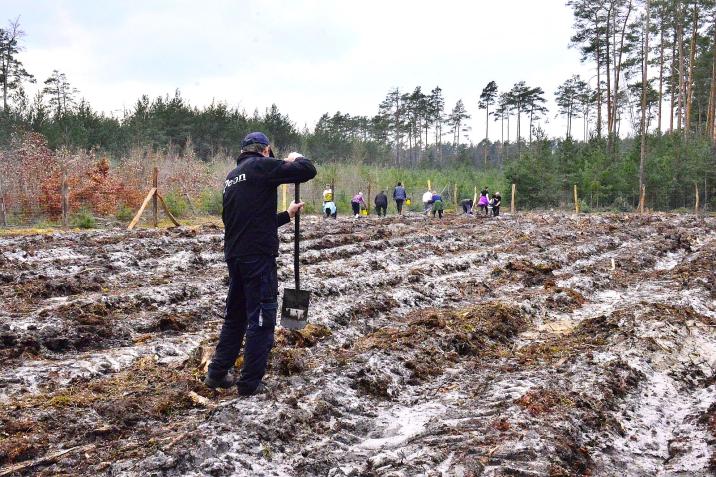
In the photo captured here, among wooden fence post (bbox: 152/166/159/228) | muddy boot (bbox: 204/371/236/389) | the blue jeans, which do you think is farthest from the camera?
wooden fence post (bbox: 152/166/159/228)

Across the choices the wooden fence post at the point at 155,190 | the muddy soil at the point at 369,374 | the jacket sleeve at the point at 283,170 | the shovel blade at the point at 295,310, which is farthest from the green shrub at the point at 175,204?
the jacket sleeve at the point at 283,170

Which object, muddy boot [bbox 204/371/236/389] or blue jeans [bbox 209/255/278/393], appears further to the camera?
muddy boot [bbox 204/371/236/389]

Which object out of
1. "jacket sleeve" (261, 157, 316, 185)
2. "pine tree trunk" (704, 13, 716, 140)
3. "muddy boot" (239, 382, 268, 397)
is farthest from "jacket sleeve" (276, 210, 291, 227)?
"pine tree trunk" (704, 13, 716, 140)

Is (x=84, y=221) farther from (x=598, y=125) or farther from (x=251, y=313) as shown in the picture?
(x=598, y=125)

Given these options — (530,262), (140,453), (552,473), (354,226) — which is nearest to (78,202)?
(354,226)

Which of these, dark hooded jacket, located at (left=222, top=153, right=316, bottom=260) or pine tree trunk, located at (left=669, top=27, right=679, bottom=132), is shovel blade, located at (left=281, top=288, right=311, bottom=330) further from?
pine tree trunk, located at (left=669, top=27, right=679, bottom=132)

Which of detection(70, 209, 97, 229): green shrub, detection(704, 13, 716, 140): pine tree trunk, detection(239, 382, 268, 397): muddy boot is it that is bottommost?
detection(239, 382, 268, 397): muddy boot

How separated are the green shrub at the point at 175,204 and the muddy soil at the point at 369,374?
11.2 metres

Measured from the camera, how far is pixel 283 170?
4.55 m

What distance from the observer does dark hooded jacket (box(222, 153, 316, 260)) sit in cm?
452

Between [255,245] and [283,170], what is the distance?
23.6 inches

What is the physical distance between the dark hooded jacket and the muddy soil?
3.78ft

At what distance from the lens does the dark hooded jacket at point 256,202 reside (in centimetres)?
452

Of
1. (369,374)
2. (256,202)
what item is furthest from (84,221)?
(256,202)
